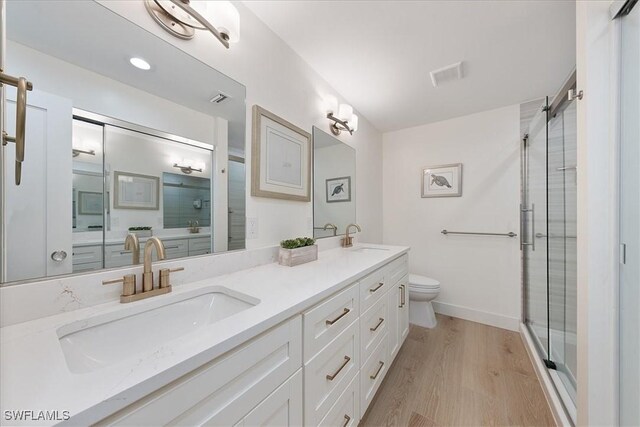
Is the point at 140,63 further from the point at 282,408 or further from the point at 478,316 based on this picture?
the point at 478,316

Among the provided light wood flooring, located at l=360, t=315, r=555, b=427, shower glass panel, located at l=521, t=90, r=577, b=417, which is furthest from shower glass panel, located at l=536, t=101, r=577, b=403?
light wood flooring, located at l=360, t=315, r=555, b=427

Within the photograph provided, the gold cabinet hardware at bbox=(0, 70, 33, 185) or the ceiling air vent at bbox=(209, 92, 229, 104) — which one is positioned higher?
the ceiling air vent at bbox=(209, 92, 229, 104)

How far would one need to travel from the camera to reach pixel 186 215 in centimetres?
100

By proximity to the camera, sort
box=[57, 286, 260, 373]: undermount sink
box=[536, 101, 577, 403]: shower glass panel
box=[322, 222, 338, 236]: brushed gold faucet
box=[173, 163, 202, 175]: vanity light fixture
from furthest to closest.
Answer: box=[322, 222, 338, 236]: brushed gold faucet, box=[536, 101, 577, 403]: shower glass panel, box=[173, 163, 202, 175]: vanity light fixture, box=[57, 286, 260, 373]: undermount sink

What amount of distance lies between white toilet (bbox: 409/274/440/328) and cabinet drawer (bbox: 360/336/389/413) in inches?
35.6

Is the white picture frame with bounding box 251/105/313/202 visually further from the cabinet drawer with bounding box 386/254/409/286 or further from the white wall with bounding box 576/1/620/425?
the white wall with bounding box 576/1/620/425

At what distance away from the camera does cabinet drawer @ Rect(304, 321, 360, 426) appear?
2.60ft

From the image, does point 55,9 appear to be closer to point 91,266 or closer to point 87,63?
point 87,63

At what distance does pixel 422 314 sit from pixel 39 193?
8.88 feet

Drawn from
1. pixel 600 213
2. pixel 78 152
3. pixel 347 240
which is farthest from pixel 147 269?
pixel 600 213

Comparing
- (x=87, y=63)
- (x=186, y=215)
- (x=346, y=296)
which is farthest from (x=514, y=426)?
(x=87, y=63)

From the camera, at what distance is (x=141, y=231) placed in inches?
33.6

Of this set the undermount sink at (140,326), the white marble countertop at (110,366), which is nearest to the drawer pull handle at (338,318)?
the white marble countertop at (110,366)

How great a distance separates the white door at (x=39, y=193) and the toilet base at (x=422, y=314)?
8.30ft
